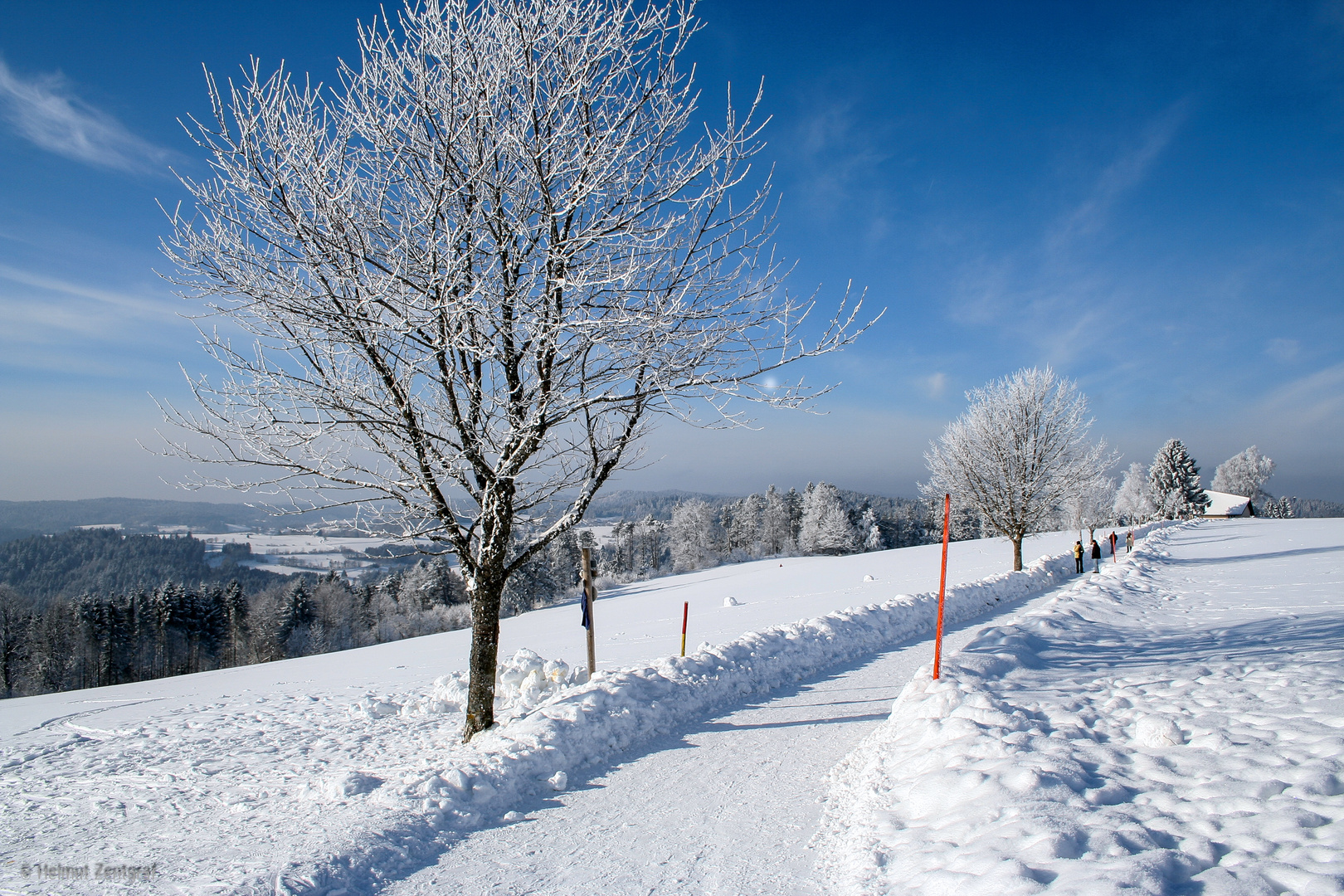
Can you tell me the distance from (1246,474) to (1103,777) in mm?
100800

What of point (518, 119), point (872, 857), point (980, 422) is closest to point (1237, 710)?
point (872, 857)

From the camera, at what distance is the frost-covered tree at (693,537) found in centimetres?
6894

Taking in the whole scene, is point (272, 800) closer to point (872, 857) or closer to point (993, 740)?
point (872, 857)

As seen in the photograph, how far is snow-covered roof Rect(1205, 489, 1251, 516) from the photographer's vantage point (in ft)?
221

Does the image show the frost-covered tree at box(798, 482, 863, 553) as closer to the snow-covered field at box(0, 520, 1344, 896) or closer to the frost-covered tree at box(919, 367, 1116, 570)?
the frost-covered tree at box(919, 367, 1116, 570)

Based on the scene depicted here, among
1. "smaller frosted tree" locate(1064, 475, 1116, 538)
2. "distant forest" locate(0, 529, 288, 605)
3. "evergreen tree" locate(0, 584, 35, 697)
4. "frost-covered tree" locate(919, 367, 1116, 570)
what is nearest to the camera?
"frost-covered tree" locate(919, 367, 1116, 570)

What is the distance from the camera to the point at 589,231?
5672 millimetres

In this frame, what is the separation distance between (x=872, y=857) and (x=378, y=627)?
210 feet

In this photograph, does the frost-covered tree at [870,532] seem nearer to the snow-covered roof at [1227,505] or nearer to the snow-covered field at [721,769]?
the snow-covered roof at [1227,505]

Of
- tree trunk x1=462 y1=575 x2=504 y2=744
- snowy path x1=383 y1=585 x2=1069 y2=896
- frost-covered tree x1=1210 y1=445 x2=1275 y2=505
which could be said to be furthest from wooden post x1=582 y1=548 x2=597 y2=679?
frost-covered tree x1=1210 y1=445 x2=1275 y2=505

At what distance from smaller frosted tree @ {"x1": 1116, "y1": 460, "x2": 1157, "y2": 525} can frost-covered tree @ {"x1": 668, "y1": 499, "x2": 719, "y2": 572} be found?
4873cm

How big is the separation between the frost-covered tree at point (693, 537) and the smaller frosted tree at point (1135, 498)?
160 feet

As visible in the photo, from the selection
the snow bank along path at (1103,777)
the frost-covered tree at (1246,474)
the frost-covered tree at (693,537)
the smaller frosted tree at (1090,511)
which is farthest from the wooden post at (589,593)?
the frost-covered tree at (1246,474)

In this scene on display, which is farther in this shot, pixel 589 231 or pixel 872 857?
pixel 589 231
